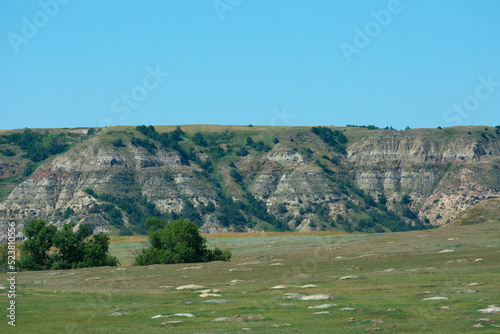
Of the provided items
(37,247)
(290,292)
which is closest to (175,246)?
(37,247)

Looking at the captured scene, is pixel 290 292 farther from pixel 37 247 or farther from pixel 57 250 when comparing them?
pixel 57 250

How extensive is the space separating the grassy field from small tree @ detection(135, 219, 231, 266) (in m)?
5.56

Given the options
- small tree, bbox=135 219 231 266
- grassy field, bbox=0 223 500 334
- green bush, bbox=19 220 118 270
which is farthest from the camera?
small tree, bbox=135 219 231 266

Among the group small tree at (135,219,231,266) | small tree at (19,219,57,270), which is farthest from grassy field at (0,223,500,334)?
small tree at (19,219,57,270)

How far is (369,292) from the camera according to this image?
1956 inches

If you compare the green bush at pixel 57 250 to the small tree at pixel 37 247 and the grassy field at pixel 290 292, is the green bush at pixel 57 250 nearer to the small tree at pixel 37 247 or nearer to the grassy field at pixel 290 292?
the small tree at pixel 37 247

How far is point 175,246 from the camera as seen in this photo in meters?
91.0

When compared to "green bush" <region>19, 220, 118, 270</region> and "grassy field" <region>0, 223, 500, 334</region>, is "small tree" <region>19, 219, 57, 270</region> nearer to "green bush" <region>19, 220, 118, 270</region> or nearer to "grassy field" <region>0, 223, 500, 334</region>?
"green bush" <region>19, 220, 118, 270</region>

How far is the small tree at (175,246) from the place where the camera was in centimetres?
8991

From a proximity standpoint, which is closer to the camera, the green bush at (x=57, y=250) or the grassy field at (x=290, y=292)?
the grassy field at (x=290, y=292)

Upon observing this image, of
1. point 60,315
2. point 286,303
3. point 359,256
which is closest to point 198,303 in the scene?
point 286,303

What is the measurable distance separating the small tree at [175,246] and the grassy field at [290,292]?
5.56m

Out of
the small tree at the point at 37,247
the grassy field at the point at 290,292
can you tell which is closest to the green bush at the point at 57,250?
the small tree at the point at 37,247

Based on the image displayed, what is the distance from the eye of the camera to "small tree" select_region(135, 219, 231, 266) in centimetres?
8991
